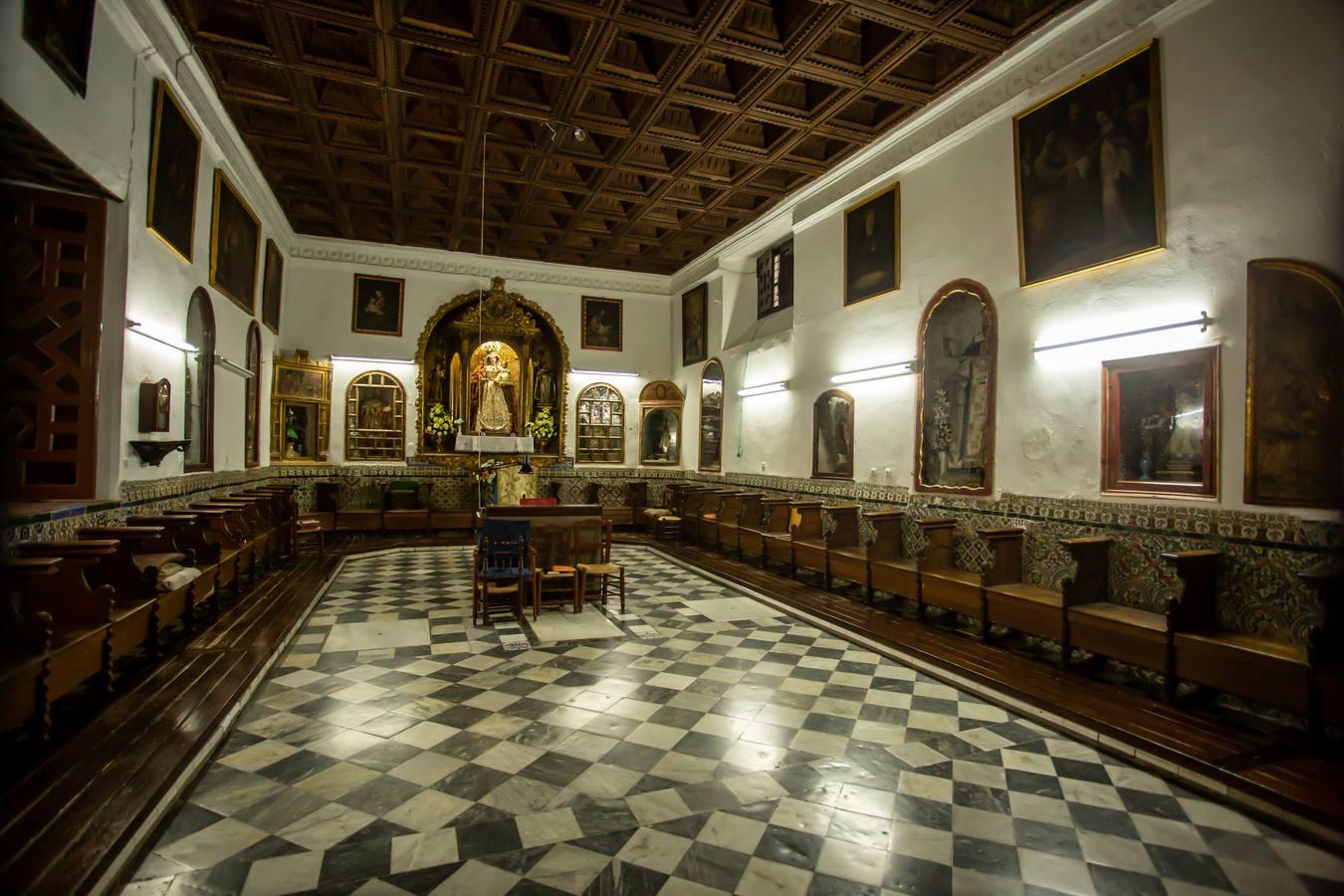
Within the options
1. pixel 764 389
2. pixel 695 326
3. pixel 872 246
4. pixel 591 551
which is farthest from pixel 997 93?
pixel 695 326

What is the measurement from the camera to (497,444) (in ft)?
39.0

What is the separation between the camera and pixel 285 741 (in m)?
3.74

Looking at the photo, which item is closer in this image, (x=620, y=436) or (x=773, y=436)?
(x=773, y=436)

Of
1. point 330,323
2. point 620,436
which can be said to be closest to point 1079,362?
point 620,436

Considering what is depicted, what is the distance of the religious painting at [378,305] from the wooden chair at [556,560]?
7575 mm

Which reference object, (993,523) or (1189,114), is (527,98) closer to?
(1189,114)

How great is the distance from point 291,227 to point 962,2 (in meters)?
11.2

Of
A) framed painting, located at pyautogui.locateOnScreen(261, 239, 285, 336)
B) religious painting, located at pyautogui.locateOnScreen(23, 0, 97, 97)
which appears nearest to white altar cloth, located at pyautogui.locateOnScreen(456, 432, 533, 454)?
framed painting, located at pyautogui.locateOnScreen(261, 239, 285, 336)

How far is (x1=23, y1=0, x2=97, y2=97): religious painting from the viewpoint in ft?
12.8

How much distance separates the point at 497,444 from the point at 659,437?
3.92m

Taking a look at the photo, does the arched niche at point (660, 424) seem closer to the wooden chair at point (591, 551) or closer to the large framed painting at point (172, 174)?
the wooden chair at point (591, 551)

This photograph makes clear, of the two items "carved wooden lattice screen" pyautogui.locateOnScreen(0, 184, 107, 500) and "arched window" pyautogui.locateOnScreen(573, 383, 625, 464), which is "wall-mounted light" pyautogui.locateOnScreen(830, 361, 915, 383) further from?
"carved wooden lattice screen" pyautogui.locateOnScreen(0, 184, 107, 500)

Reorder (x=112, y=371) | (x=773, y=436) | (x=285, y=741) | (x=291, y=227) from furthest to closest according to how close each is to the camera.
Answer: (x=291, y=227) → (x=773, y=436) → (x=112, y=371) → (x=285, y=741)

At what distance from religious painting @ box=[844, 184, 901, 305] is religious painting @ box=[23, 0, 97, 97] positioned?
24.4 feet
